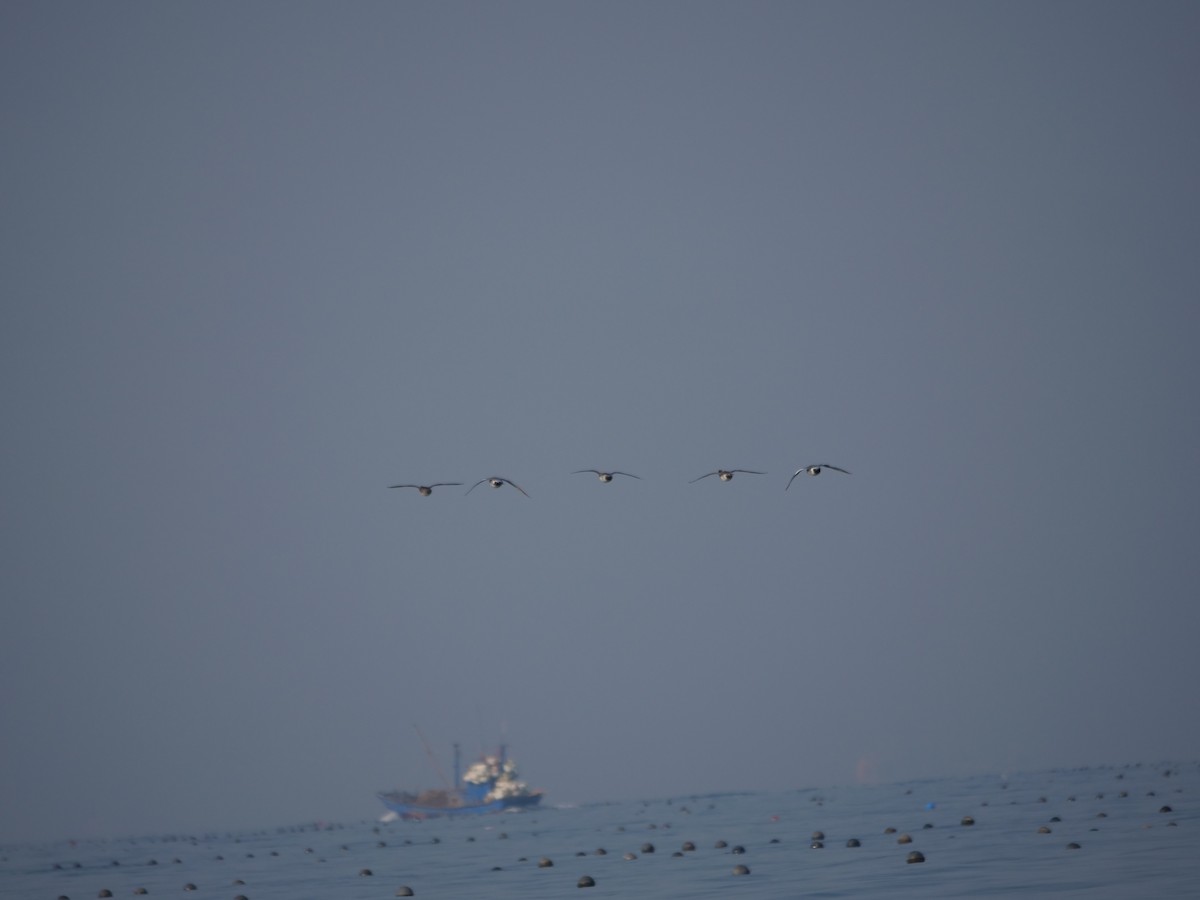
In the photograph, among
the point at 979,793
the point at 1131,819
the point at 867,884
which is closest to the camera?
the point at 867,884

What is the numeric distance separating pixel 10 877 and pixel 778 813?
8265 centimetres

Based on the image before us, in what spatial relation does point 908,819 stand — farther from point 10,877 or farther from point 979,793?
point 10,877

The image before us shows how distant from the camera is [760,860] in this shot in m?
82.3

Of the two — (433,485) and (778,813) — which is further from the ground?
(433,485)

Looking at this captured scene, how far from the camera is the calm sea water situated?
63.9 meters

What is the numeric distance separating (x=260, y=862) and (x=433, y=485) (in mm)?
79817

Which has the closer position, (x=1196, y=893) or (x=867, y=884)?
(x=1196, y=893)

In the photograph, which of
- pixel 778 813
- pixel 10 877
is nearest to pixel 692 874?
pixel 10 877

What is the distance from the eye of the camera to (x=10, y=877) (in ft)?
395

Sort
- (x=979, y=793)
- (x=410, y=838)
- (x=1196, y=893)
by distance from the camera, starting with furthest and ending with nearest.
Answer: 1. (x=979, y=793)
2. (x=410, y=838)
3. (x=1196, y=893)

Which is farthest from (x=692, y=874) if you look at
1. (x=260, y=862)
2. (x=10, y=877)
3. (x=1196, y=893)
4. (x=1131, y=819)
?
(x=10, y=877)

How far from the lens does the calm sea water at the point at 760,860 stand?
6394cm

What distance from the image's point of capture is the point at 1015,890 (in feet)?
192

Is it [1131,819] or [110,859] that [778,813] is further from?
[110,859]
